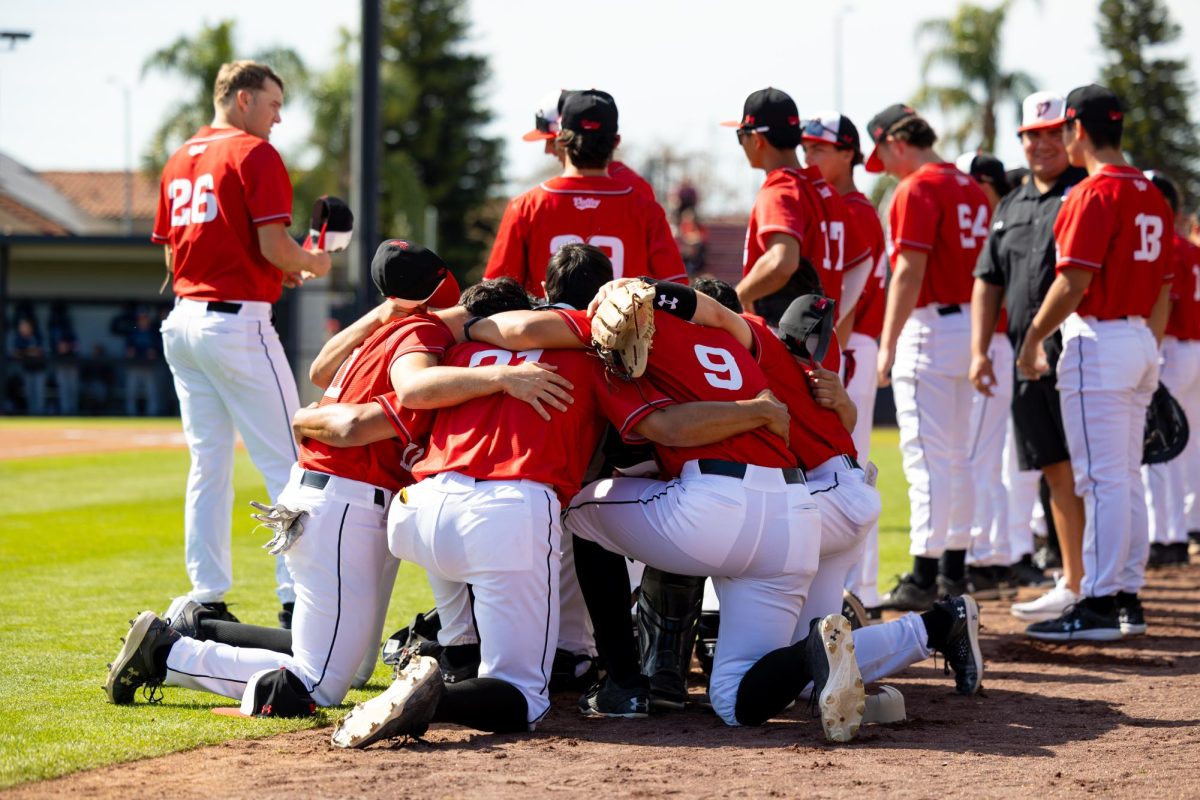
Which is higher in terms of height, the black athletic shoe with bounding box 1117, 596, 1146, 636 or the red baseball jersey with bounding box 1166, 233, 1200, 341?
the red baseball jersey with bounding box 1166, 233, 1200, 341

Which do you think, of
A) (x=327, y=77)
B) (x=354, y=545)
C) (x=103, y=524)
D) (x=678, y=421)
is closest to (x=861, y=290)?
(x=678, y=421)

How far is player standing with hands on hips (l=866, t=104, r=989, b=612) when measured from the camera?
7.83 meters

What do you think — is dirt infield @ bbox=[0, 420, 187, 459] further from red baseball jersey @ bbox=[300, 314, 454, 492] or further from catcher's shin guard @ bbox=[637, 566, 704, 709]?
catcher's shin guard @ bbox=[637, 566, 704, 709]

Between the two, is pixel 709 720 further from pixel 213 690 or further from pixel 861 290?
pixel 861 290

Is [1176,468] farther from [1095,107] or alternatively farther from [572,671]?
[572,671]

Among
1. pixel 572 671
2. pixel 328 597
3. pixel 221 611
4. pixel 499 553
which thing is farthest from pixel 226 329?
pixel 499 553

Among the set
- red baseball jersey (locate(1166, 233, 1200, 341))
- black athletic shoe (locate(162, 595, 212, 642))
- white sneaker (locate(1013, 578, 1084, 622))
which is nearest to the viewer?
black athletic shoe (locate(162, 595, 212, 642))

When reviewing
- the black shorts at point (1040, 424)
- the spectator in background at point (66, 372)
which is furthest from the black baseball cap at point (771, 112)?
the spectator in background at point (66, 372)

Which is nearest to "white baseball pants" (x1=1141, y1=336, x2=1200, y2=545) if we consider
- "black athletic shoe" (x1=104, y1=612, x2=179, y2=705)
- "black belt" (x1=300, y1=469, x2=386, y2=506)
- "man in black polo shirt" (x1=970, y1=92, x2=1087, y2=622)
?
"man in black polo shirt" (x1=970, y1=92, x2=1087, y2=622)

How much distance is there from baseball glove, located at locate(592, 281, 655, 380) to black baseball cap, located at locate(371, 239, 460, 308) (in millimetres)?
762

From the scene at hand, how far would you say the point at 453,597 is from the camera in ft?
16.8

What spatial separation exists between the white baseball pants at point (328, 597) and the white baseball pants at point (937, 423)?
12.4ft

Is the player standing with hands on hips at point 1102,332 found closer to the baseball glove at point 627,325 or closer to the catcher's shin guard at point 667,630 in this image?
the catcher's shin guard at point 667,630

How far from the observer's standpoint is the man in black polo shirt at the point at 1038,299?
752 cm
